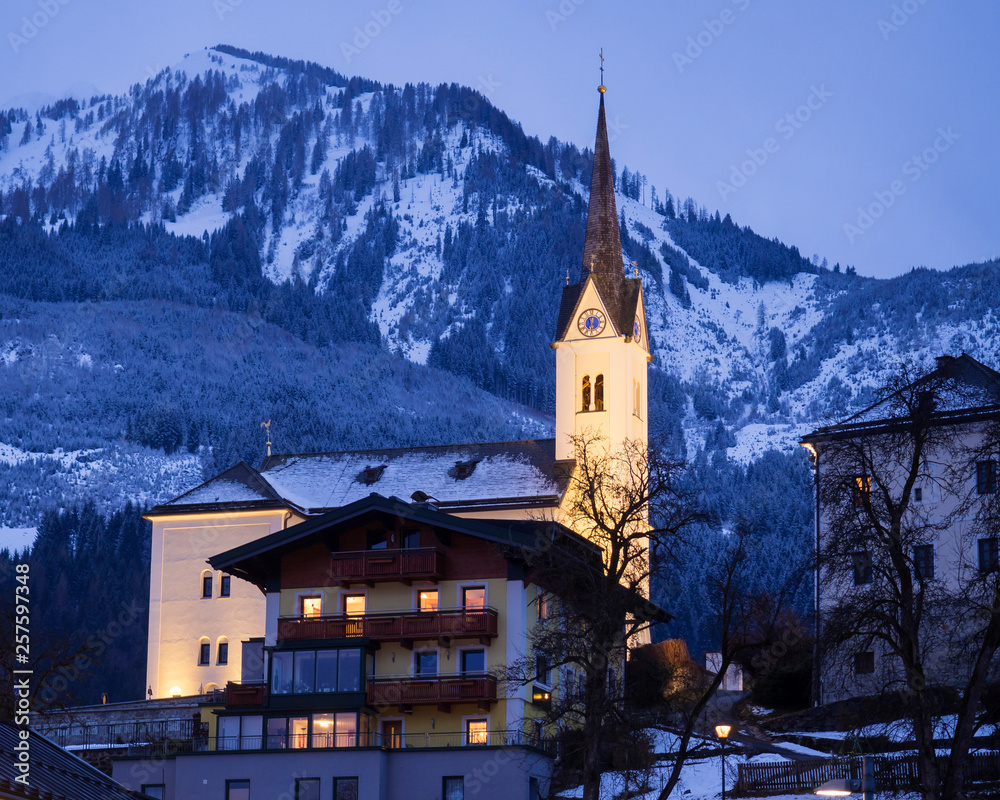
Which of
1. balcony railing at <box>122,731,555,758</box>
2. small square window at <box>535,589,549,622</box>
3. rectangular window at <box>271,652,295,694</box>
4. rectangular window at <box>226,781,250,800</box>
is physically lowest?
rectangular window at <box>226,781,250,800</box>

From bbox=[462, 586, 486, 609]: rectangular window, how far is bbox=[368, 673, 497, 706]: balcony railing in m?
3.00

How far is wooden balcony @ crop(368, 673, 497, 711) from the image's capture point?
182ft

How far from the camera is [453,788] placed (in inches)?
2085

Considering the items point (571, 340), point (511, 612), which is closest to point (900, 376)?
point (511, 612)

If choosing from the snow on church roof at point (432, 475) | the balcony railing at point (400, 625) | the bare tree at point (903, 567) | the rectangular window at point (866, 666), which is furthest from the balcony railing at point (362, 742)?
the snow on church roof at point (432, 475)

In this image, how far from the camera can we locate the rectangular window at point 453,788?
5281cm

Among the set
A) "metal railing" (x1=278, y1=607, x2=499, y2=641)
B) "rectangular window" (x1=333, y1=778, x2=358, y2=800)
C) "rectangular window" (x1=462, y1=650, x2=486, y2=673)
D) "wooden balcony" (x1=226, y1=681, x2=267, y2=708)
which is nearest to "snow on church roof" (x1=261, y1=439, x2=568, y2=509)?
"metal railing" (x1=278, y1=607, x2=499, y2=641)

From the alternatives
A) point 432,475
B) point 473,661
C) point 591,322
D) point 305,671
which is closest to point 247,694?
point 305,671

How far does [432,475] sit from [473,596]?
2722cm

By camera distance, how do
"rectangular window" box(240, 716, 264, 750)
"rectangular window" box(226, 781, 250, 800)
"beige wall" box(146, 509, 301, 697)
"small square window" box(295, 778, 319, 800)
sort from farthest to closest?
"beige wall" box(146, 509, 301, 697) → "rectangular window" box(240, 716, 264, 750) → "rectangular window" box(226, 781, 250, 800) → "small square window" box(295, 778, 319, 800)

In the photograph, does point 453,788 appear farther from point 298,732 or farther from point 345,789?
point 298,732

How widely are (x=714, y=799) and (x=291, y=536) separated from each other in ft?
62.2

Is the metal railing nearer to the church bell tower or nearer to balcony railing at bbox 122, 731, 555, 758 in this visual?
balcony railing at bbox 122, 731, 555, 758

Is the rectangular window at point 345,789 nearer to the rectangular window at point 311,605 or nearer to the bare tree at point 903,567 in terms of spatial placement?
the rectangular window at point 311,605
